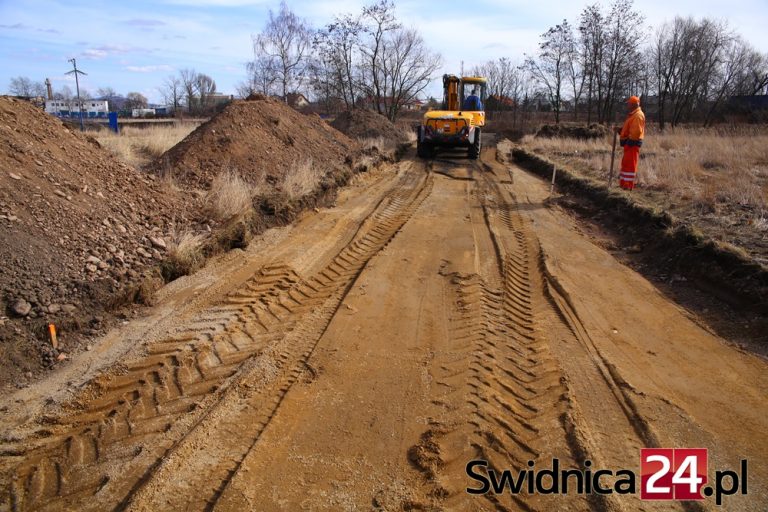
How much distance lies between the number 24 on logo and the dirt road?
72 millimetres

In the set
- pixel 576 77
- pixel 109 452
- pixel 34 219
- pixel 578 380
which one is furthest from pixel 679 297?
pixel 576 77

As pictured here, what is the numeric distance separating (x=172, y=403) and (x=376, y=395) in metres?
1.55

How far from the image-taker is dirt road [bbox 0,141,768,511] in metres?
3.12

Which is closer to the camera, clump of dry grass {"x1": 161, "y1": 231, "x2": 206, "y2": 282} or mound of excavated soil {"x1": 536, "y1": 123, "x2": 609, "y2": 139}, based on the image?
clump of dry grass {"x1": 161, "y1": 231, "x2": 206, "y2": 282}

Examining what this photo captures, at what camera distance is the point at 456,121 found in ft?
61.1

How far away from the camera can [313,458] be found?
333cm

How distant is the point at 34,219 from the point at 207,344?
9.17ft

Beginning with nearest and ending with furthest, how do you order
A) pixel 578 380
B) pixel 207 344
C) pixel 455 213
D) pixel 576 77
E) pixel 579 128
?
pixel 578 380, pixel 207 344, pixel 455 213, pixel 579 128, pixel 576 77

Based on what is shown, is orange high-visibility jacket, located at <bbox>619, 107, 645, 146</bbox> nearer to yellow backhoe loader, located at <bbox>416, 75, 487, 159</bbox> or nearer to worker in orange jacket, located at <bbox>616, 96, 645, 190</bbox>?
worker in orange jacket, located at <bbox>616, 96, 645, 190</bbox>

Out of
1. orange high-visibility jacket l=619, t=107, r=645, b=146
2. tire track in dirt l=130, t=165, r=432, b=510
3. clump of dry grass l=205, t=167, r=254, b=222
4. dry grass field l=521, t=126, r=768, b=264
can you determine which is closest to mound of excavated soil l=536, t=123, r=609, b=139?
dry grass field l=521, t=126, r=768, b=264

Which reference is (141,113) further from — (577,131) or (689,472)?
(689,472)

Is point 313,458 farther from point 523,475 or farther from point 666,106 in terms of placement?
point 666,106

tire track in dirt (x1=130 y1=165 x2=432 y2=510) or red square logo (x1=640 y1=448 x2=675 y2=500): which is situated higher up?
tire track in dirt (x1=130 y1=165 x2=432 y2=510)

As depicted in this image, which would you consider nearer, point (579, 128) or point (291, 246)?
point (291, 246)
